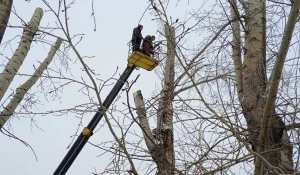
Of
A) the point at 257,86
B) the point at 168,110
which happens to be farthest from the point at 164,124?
the point at 257,86

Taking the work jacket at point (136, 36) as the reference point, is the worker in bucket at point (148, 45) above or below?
below

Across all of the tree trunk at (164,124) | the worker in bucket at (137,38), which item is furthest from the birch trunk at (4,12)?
the worker in bucket at (137,38)

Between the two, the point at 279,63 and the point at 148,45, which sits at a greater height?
the point at 148,45

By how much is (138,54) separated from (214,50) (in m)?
1.74

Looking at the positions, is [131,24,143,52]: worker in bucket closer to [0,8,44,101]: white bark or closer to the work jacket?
the work jacket

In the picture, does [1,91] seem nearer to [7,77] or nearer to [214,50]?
[7,77]

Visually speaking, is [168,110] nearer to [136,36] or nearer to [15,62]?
[15,62]

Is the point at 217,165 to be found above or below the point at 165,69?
below

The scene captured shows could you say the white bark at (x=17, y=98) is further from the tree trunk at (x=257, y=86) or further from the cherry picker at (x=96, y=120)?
the tree trunk at (x=257, y=86)

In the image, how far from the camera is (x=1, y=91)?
277cm

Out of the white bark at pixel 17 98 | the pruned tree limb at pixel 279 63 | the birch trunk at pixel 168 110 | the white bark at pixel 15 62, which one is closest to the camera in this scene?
the pruned tree limb at pixel 279 63

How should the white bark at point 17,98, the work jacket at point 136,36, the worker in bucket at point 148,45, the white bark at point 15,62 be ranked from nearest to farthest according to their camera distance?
the white bark at point 15,62, the white bark at point 17,98, the worker in bucket at point 148,45, the work jacket at point 136,36

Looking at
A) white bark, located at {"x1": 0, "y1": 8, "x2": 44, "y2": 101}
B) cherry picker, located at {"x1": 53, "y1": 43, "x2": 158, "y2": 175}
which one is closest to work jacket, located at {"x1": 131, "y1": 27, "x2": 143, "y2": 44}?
cherry picker, located at {"x1": 53, "y1": 43, "x2": 158, "y2": 175}

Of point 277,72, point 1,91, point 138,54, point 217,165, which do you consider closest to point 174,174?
point 217,165
